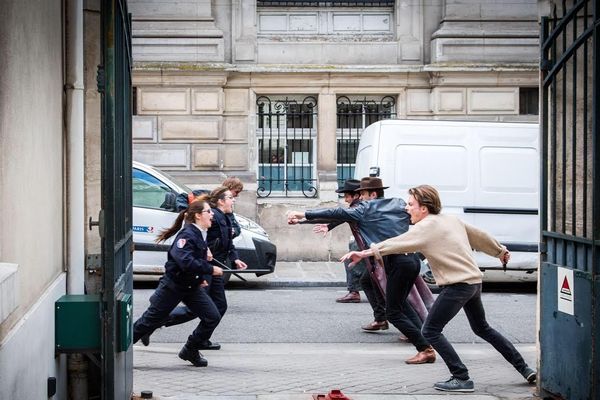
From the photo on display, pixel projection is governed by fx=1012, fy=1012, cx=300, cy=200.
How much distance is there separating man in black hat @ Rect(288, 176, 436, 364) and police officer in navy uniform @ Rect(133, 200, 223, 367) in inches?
42.6

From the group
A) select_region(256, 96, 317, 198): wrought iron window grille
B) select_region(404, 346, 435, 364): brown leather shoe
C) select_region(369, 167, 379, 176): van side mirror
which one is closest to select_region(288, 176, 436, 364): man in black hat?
select_region(404, 346, 435, 364): brown leather shoe

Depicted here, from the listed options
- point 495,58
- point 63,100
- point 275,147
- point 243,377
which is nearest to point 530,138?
point 495,58

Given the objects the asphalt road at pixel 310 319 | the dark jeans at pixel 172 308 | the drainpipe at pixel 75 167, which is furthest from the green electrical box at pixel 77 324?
the asphalt road at pixel 310 319

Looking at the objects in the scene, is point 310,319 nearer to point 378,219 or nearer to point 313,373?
point 378,219

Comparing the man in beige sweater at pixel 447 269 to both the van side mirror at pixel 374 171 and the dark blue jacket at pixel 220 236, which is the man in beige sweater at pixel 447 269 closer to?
the dark blue jacket at pixel 220 236

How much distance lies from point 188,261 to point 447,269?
2209 mm

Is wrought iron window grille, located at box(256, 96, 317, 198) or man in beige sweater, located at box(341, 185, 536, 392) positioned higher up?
wrought iron window grille, located at box(256, 96, 317, 198)

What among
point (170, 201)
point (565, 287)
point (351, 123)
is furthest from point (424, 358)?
point (351, 123)

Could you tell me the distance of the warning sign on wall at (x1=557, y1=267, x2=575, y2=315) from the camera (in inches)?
271

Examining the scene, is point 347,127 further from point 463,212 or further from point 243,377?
point 243,377

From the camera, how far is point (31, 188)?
5.64 metres

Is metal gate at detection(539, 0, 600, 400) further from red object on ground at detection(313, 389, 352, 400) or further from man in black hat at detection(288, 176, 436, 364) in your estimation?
man in black hat at detection(288, 176, 436, 364)

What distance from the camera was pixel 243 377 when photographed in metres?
8.50

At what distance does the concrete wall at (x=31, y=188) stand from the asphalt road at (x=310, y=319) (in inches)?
171
